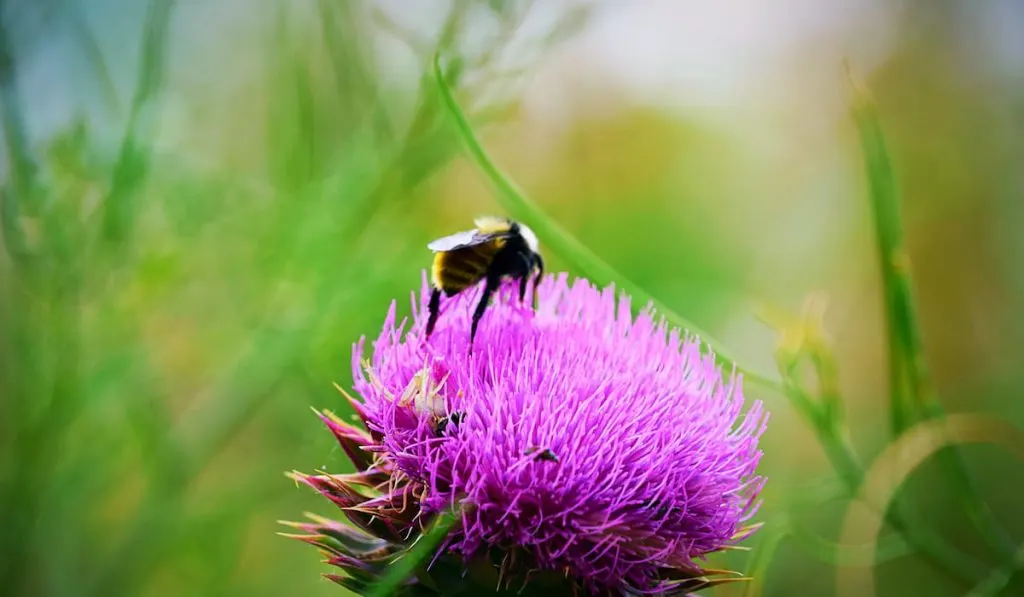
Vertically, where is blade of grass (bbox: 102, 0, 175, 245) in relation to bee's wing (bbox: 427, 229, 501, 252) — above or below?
above

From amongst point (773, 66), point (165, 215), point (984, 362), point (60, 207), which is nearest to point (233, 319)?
point (165, 215)

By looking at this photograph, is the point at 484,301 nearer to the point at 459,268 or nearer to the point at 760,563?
the point at 459,268

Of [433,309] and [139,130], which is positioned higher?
[139,130]

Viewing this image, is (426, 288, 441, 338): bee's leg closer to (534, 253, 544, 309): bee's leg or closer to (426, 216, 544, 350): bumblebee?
(426, 216, 544, 350): bumblebee

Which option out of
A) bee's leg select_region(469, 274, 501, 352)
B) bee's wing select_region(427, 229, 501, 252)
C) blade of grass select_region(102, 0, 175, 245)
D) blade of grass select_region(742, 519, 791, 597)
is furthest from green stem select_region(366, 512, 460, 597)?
blade of grass select_region(102, 0, 175, 245)

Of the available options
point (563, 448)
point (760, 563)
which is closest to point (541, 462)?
point (563, 448)
